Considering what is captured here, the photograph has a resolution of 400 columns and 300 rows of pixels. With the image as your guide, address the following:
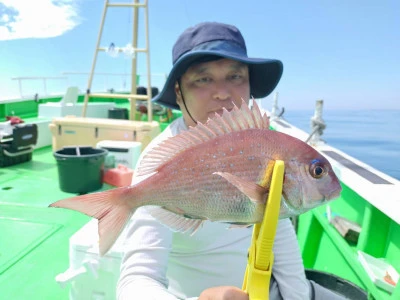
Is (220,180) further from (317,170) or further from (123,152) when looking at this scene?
(123,152)

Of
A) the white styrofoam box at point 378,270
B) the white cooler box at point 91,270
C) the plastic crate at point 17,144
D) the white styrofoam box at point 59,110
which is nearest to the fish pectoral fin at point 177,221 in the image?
the white cooler box at point 91,270

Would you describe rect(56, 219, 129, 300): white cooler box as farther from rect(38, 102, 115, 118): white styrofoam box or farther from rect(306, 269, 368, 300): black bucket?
rect(38, 102, 115, 118): white styrofoam box

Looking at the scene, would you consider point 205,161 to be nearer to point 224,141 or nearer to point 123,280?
point 224,141

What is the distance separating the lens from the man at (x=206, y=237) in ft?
3.82

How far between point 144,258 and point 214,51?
31.9 inches

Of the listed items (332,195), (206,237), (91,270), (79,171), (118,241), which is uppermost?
(332,195)

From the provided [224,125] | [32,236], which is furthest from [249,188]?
[32,236]

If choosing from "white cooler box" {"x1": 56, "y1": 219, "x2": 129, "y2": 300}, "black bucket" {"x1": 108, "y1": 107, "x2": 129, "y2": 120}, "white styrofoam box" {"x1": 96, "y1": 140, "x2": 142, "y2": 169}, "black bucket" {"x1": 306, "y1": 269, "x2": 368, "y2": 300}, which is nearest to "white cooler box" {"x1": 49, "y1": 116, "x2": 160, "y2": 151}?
"white styrofoam box" {"x1": 96, "y1": 140, "x2": 142, "y2": 169}

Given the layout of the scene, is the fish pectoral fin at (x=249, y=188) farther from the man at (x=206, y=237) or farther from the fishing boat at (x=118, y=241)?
the fishing boat at (x=118, y=241)

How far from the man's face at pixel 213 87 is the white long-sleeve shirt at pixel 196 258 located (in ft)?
0.74

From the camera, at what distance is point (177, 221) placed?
0.82 m

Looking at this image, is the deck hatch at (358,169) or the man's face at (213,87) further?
the deck hatch at (358,169)

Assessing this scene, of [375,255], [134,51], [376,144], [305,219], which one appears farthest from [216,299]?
[134,51]

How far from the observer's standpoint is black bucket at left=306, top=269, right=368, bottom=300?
1.60m
